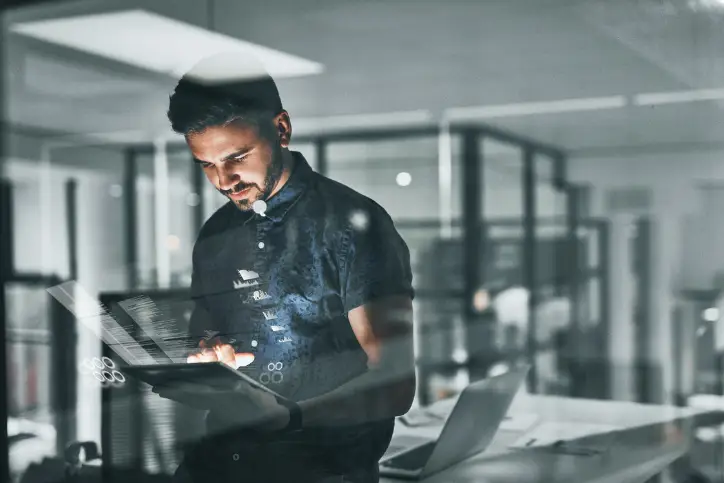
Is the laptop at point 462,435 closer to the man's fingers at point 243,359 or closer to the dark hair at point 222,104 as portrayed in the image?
the man's fingers at point 243,359

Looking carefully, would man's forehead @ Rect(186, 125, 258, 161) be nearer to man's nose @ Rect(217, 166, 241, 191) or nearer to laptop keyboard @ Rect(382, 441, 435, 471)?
man's nose @ Rect(217, 166, 241, 191)

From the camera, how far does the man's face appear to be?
194 cm

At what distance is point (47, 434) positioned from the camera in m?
2.35

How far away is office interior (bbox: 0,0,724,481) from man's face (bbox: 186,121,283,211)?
7 centimetres

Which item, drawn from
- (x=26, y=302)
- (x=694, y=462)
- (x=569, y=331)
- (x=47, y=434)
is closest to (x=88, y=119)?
(x=26, y=302)

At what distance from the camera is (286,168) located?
192 centimetres

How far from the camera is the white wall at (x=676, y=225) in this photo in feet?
4.95

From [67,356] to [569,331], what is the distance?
147 centimetres

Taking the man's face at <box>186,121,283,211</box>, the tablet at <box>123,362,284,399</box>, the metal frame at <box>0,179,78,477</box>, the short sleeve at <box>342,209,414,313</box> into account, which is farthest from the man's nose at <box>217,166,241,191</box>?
the metal frame at <box>0,179,78,477</box>

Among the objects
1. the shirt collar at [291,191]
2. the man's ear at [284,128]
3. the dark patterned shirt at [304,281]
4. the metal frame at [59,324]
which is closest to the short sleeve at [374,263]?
the dark patterned shirt at [304,281]

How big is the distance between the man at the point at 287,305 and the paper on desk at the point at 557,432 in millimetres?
289

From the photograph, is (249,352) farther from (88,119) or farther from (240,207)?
(88,119)

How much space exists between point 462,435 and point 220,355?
0.66m

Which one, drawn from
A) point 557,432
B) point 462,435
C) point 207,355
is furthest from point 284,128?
point 557,432
